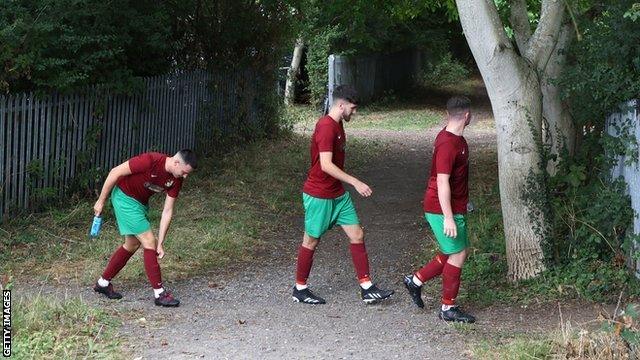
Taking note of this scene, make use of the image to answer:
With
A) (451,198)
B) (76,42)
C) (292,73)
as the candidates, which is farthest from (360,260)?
(292,73)

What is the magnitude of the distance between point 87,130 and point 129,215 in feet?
16.1

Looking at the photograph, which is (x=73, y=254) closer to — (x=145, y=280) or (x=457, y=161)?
(x=145, y=280)

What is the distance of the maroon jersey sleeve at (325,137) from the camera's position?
8.16 meters

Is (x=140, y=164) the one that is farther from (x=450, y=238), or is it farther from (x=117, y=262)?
(x=450, y=238)

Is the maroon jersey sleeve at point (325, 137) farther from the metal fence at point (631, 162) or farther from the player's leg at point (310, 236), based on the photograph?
the metal fence at point (631, 162)

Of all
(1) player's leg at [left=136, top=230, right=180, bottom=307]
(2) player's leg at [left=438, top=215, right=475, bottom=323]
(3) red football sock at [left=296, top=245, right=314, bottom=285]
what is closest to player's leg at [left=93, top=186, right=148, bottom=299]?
(1) player's leg at [left=136, top=230, right=180, bottom=307]

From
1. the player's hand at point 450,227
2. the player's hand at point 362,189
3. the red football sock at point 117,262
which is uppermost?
the player's hand at point 362,189

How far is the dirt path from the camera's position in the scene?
705cm

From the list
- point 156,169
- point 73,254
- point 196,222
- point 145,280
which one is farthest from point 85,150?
point 156,169

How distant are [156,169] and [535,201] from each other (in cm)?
320

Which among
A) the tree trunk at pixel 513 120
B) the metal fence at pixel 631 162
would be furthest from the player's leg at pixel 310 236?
the metal fence at pixel 631 162

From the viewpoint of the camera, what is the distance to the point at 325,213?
27.5ft

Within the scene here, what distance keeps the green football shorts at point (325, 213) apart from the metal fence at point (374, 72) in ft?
60.2

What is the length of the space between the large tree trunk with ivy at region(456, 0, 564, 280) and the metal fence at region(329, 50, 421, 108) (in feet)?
58.7
